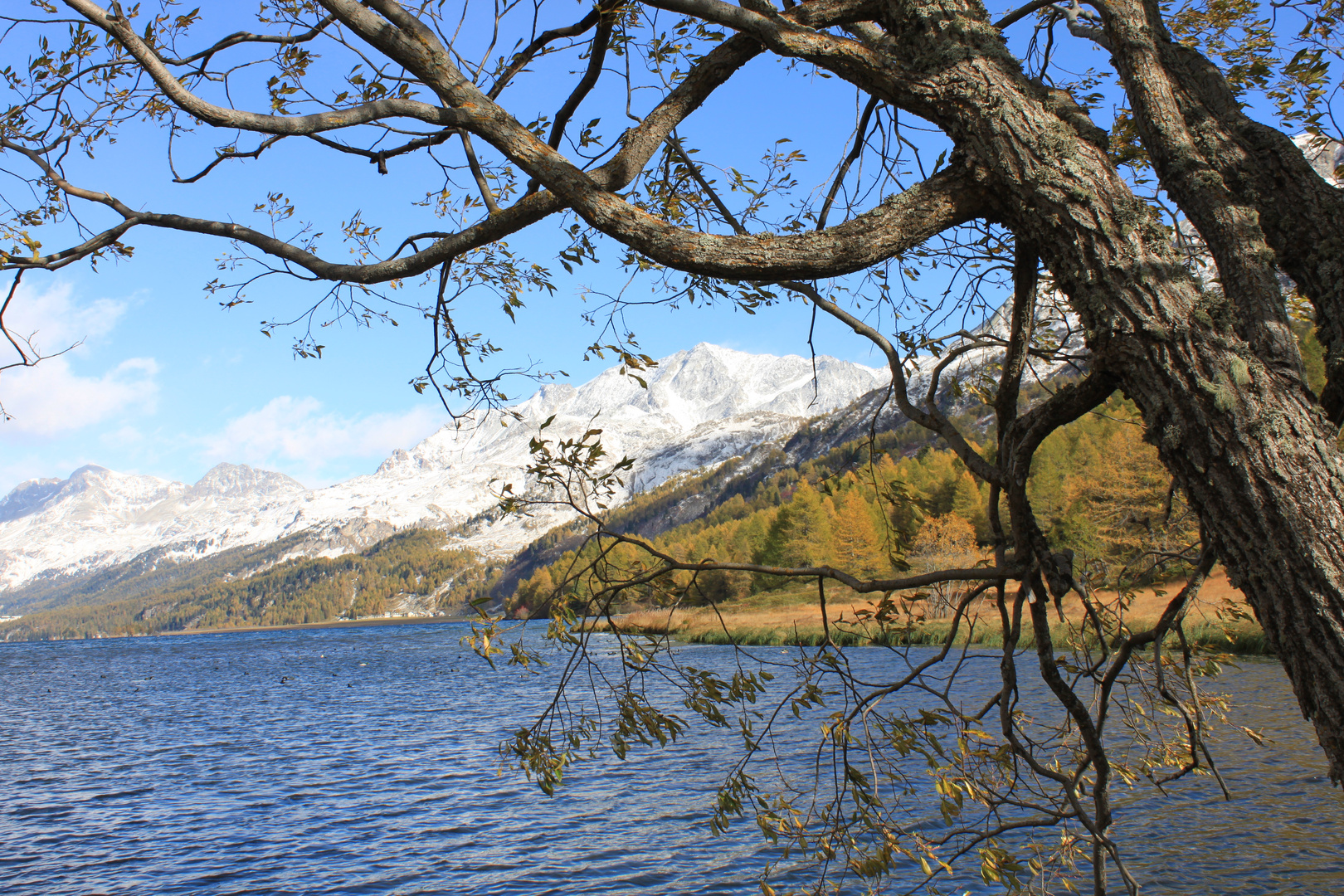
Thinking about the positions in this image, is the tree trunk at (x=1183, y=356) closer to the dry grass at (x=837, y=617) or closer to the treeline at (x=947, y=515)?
the dry grass at (x=837, y=617)

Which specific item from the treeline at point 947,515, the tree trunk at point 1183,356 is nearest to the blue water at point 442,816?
the treeline at point 947,515

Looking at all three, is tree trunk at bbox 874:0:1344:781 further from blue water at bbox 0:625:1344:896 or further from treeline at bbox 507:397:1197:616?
treeline at bbox 507:397:1197:616

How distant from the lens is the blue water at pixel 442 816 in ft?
46.7

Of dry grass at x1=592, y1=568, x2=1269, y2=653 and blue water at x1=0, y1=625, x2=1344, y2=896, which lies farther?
dry grass at x1=592, y1=568, x2=1269, y2=653

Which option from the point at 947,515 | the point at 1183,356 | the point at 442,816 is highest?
the point at 1183,356

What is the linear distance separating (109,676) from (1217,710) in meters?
94.5

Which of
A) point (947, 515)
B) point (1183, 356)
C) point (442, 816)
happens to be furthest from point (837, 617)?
point (947, 515)

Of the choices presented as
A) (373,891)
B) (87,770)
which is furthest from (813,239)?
(87,770)

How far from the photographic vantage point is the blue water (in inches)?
560

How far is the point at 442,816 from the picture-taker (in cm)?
1900

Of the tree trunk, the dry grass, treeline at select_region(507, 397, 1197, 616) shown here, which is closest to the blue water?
the dry grass

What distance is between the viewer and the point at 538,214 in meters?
3.65

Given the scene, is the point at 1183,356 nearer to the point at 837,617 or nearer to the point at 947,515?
the point at 837,617

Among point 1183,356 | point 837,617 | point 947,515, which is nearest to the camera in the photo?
point 1183,356
